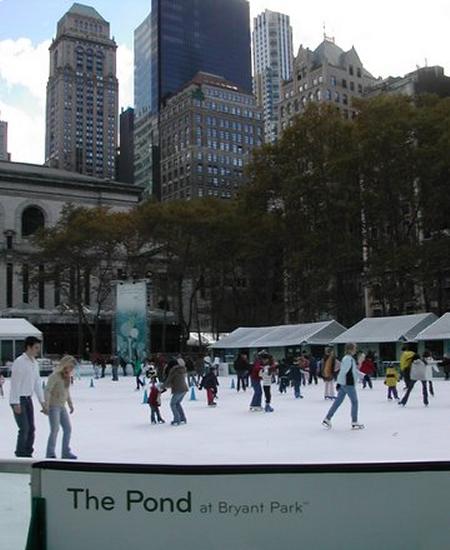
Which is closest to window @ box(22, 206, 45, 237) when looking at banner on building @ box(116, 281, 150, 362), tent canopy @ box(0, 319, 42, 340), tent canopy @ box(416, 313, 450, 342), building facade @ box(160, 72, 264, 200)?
tent canopy @ box(0, 319, 42, 340)

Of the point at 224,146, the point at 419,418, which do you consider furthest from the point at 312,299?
the point at 224,146

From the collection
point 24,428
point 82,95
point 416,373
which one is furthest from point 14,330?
point 82,95

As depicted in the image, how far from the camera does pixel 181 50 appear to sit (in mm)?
180375

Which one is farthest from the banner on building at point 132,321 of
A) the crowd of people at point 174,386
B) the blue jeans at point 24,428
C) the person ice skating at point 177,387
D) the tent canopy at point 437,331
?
the blue jeans at point 24,428

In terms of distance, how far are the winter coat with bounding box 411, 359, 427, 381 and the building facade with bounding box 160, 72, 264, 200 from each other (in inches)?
4411

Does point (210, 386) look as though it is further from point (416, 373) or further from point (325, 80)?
point (325, 80)

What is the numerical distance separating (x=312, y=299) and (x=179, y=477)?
1831 inches

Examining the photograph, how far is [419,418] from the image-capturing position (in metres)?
14.8

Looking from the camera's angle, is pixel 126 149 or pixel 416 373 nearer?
pixel 416 373

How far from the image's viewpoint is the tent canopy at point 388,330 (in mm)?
35906

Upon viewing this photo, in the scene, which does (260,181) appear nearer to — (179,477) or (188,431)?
(188,431)

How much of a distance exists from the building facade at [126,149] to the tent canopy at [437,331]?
136 metres

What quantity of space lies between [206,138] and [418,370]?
4692 inches

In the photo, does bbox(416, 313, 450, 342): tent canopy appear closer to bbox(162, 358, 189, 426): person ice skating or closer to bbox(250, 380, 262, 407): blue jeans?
bbox(250, 380, 262, 407): blue jeans
